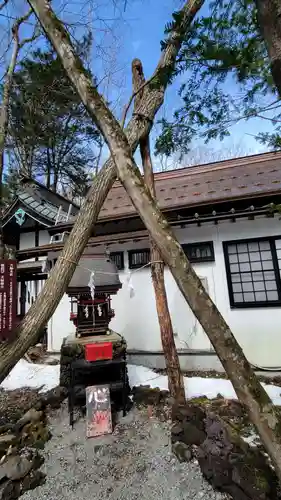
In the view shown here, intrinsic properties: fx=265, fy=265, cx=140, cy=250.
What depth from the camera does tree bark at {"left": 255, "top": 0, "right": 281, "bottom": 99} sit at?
1.96 metres

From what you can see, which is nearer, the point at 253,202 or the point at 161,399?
the point at 161,399

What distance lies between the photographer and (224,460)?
2.99 metres

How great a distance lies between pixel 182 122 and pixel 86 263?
305 cm

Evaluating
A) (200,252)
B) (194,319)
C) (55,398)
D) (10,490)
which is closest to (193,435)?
(10,490)

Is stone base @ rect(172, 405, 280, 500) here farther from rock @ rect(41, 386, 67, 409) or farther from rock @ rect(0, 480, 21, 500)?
rock @ rect(41, 386, 67, 409)

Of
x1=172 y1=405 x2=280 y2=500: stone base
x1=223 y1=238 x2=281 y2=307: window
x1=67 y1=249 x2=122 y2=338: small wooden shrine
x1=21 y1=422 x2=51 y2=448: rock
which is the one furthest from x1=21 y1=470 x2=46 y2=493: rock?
x1=223 y1=238 x2=281 y2=307: window

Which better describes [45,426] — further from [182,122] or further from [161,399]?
[182,122]

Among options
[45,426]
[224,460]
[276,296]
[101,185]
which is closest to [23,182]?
[101,185]

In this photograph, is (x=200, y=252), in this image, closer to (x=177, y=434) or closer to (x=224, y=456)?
(x=177, y=434)

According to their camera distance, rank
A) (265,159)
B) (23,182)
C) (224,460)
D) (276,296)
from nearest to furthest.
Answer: (224,460) → (276,296) → (265,159) → (23,182)

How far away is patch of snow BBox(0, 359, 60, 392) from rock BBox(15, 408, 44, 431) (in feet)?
4.86

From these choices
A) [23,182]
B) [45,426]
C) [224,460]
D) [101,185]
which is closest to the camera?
[224,460]

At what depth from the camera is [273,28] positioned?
2.00 meters

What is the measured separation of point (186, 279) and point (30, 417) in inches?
165
